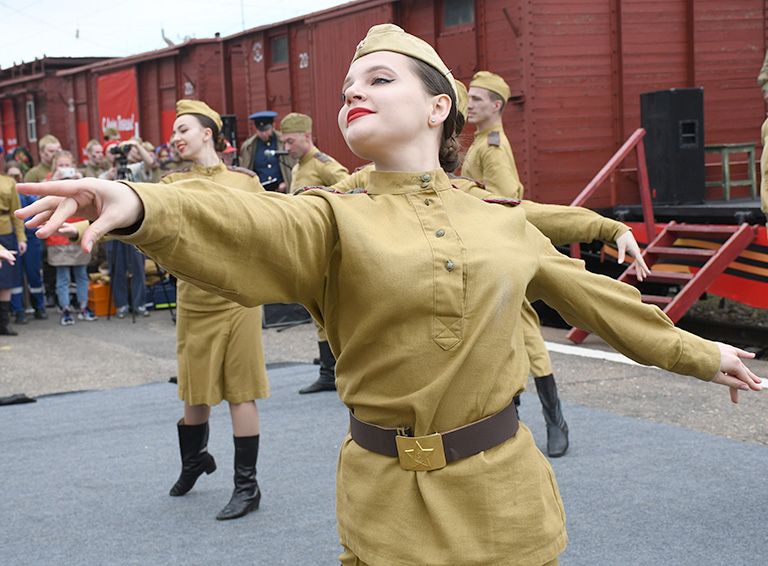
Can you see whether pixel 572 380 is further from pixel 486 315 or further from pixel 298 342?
pixel 486 315

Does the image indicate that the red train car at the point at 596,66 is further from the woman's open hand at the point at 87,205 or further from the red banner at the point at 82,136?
the red banner at the point at 82,136

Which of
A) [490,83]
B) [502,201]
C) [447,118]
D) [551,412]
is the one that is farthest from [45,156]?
[502,201]

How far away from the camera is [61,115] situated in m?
22.8

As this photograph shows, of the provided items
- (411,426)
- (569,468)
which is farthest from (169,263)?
(569,468)

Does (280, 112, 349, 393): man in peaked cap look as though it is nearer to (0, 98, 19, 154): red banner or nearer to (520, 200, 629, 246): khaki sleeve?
(520, 200, 629, 246): khaki sleeve

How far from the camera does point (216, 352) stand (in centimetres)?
401

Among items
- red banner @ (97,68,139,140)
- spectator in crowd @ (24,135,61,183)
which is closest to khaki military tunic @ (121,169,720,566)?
spectator in crowd @ (24,135,61,183)

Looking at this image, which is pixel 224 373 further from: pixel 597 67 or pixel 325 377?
pixel 597 67

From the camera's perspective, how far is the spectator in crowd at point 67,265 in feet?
34.6

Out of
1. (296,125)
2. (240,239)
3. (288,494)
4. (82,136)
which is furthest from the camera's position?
(82,136)

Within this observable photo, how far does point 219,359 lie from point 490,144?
2.13m

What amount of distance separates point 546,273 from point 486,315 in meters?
0.29

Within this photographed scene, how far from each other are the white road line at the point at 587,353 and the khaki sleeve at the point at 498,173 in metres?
2.15

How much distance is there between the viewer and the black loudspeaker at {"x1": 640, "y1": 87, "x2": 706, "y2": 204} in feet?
28.3
